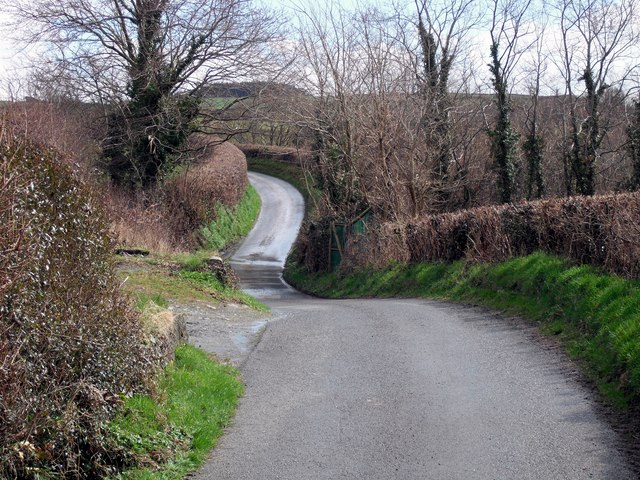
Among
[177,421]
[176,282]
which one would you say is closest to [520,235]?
[176,282]

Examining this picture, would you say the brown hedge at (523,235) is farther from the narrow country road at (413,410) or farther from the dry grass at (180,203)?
the dry grass at (180,203)

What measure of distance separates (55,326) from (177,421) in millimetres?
2239

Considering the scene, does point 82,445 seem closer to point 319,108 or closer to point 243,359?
point 243,359

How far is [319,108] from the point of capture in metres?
30.7

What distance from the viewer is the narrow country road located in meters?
6.94

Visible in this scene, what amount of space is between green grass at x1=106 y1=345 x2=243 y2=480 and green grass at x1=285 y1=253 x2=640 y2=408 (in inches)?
171

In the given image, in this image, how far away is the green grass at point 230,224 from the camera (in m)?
42.2

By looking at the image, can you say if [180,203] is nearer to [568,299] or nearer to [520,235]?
[520,235]

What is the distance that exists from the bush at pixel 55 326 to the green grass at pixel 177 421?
0.23 metres

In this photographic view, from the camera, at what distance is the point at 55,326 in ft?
19.8

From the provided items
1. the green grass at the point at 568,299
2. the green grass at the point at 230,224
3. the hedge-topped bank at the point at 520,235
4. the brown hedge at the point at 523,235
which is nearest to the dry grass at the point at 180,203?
the green grass at the point at 230,224

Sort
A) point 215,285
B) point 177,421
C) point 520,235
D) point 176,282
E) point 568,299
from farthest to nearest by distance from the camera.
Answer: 1. point 215,285
2. point 520,235
3. point 176,282
4. point 568,299
5. point 177,421

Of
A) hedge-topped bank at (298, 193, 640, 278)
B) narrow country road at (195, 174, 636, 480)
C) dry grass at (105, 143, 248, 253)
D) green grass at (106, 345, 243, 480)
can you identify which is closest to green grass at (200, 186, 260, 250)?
dry grass at (105, 143, 248, 253)

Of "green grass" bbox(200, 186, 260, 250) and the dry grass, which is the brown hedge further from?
"green grass" bbox(200, 186, 260, 250)
